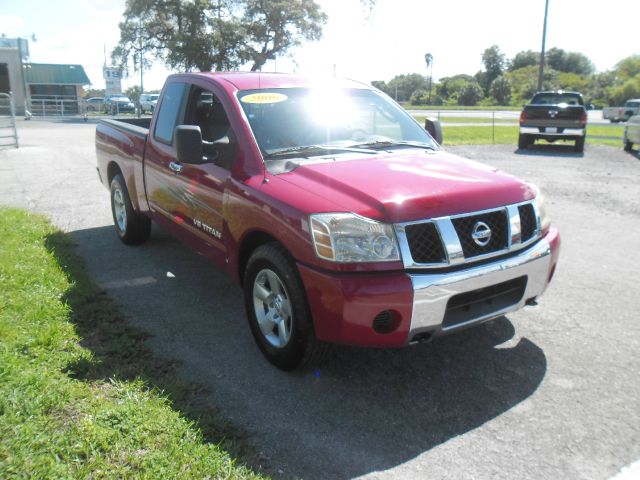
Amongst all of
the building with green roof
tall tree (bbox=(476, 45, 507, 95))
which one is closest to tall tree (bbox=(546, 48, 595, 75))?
tall tree (bbox=(476, 45, 507, 95))

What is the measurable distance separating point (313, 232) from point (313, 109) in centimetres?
156

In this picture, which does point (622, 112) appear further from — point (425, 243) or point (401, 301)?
point (401, 301)

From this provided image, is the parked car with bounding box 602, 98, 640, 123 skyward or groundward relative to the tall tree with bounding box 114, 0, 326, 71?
groundward

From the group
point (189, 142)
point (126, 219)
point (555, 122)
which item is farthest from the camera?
point (555, 122)

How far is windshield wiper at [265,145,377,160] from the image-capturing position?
13.1ft

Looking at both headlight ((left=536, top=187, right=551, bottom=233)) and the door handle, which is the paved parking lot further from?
the door handle

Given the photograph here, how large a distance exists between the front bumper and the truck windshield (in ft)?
3.98

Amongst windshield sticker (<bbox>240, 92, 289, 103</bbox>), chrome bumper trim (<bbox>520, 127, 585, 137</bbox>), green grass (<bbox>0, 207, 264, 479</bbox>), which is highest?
windshield sticker (<bbox>240, 92, 289, 103</bbox>)

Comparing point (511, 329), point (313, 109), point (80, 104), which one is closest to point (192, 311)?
point (313, 109)

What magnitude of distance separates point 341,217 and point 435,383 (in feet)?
4.11

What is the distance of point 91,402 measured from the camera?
3160 millimetres

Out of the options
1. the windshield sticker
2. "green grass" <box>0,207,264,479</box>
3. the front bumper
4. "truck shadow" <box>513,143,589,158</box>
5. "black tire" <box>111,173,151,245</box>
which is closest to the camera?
"green grass" <box>0,207,264,479</box>

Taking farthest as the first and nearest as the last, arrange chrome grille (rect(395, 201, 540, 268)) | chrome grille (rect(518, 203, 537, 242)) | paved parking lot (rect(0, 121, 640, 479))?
chrome grille (rect(518, 203, 537, 242)) < chrome grille (rect(395, 201, 540, 268)) < paved parking lot (rect(0, 121, 640, 479))

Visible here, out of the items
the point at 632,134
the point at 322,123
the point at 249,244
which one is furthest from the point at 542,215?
the point at 632,134
